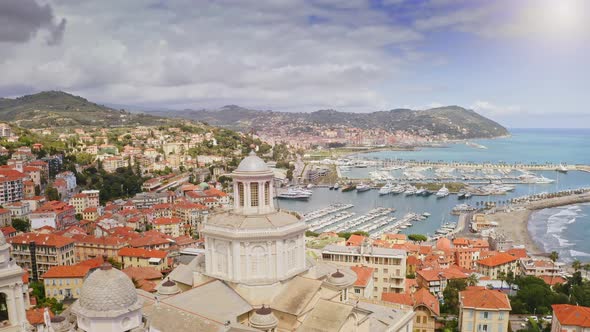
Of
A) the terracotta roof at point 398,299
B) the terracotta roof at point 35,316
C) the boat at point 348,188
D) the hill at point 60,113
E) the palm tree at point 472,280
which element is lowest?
the boat at point 348,188

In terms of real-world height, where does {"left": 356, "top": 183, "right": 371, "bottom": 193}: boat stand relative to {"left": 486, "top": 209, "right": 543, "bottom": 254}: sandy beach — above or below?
above

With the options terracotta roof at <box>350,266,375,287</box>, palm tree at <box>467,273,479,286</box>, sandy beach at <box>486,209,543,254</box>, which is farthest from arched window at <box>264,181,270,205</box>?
sandy beach at <box>486,209,543,254</box>

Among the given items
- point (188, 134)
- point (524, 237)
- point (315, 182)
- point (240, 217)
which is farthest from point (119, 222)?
point (188, 134)

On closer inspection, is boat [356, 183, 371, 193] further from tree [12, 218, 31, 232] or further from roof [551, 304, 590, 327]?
roof [551, 304, 590, 327]

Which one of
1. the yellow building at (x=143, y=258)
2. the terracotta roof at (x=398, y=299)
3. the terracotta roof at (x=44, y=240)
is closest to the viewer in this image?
the terracotta roof at (x=398, y=299)

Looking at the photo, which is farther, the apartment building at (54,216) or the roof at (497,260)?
the apartment building at (54,216)

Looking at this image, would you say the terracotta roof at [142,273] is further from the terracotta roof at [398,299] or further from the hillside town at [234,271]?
the terracotta roof at [398,299]

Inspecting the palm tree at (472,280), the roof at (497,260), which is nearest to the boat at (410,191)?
the roof at (497,260)
